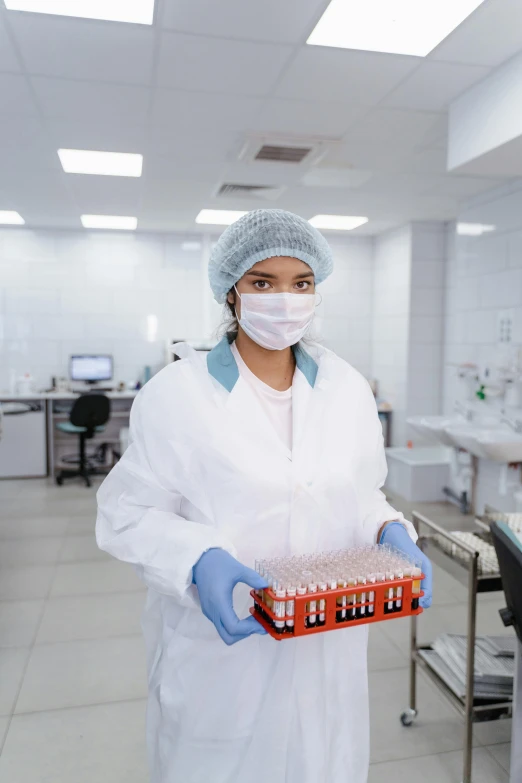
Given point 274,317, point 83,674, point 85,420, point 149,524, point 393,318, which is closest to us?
point 149,524

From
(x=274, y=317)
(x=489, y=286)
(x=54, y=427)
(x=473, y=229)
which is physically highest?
(x=473, y=229)

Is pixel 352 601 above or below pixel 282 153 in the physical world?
below

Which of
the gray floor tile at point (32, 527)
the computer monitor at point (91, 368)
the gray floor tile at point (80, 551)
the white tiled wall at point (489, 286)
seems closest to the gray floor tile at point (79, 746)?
the gray floor tile at point (80, 551)

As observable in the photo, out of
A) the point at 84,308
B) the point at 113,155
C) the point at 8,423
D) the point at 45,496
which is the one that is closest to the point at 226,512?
the point at 113,155

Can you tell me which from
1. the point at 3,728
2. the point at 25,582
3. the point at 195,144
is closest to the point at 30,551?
the point at 25,582

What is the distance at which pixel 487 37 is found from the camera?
2271mm

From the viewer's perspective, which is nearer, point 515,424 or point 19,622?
point 19,622

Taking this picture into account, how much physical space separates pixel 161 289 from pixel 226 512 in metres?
5.46

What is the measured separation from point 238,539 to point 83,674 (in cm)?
169

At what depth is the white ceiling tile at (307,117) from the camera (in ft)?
9.43

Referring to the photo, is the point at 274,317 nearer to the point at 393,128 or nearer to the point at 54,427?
the point at 393,128

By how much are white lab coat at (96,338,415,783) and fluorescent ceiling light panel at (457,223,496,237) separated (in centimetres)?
376

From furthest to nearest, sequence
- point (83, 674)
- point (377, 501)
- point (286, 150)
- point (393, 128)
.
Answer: point (286, 150) → point (393, 128) → point (83, 674) → point (377, 501)

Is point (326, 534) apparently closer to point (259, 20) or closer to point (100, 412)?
point (259, 20)
